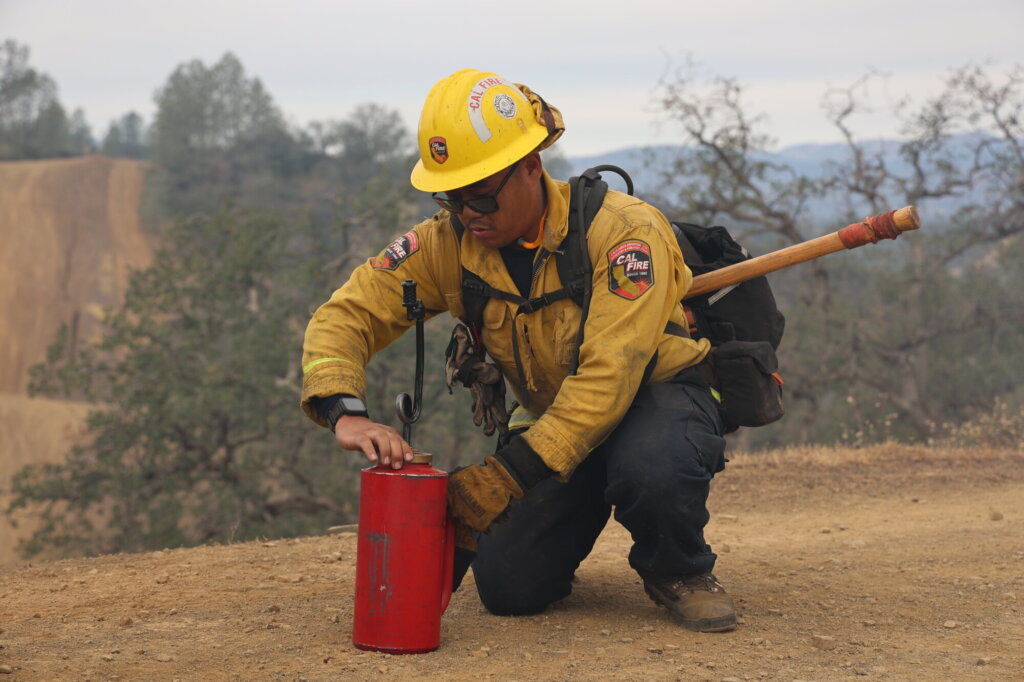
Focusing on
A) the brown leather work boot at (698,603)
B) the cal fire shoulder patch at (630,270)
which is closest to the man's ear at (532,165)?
the cal fire shoulder patch at (630,270)

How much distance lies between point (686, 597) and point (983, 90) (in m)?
17.0

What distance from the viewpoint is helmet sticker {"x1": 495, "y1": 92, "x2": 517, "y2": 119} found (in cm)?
371

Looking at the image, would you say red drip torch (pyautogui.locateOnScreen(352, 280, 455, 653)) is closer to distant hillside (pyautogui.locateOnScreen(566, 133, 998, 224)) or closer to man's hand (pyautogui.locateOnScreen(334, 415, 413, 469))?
man's hand (pyautogui.locateOnScreen(334, 415, 413, 469))

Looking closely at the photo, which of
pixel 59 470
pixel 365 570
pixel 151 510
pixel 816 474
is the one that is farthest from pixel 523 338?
pixel 59 470

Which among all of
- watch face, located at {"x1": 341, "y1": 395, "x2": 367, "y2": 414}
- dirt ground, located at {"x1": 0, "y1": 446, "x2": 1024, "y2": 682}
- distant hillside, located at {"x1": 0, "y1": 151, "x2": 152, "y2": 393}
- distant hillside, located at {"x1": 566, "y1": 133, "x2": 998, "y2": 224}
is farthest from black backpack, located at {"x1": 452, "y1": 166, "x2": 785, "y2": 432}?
distant hillside, located at {"x1": 0, "y1": 151, "x2": 152, "y2": 393}

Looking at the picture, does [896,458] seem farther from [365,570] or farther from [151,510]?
[151,510]

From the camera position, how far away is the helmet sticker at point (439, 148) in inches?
145

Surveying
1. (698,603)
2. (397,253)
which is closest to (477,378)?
(397,253)

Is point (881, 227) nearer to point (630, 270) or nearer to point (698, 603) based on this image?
point (630, 270)

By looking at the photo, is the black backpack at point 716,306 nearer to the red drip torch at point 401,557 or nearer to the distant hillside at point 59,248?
the red drip torch at point 401,557

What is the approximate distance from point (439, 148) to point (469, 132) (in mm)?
115

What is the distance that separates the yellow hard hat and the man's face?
0.19ft

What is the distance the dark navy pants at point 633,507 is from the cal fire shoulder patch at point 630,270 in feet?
1.48

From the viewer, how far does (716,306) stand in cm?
429
